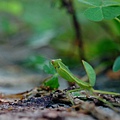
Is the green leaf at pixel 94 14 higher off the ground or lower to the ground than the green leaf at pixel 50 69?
higher

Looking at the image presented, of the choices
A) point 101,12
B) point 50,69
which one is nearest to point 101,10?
point 101,12

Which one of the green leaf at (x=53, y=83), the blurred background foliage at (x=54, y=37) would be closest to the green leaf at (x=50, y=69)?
the green leaf at (x=53, y=83)

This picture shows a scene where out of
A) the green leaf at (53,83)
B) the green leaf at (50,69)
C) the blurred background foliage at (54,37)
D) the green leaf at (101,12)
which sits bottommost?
the green leaf at (53,83)

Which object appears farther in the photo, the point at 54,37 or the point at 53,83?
the point at 54,37

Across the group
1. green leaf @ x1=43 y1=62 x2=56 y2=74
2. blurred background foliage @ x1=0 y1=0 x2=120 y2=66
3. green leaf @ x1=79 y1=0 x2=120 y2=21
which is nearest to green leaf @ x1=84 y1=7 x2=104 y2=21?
green leaf @ x1=79 y1=0 x2=120 y2=21

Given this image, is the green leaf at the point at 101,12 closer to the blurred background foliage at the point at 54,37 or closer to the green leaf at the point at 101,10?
the green leaf at the point at 101,10

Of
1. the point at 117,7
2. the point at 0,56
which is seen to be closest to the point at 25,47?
the point at 0,56

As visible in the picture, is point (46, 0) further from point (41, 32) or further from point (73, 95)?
point (73, 95)

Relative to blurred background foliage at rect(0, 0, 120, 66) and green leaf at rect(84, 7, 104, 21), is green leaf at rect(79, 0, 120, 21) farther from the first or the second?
blurred background foliage at rect(0, 0, 120, 66)

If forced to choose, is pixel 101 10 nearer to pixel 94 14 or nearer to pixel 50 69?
pixel 94 14
